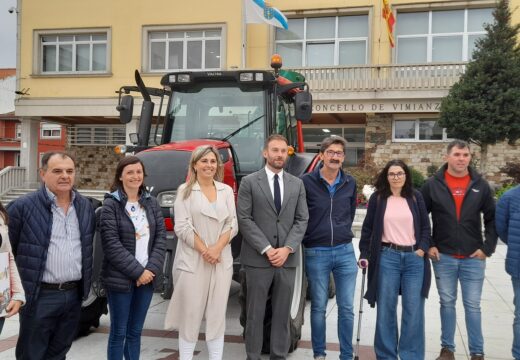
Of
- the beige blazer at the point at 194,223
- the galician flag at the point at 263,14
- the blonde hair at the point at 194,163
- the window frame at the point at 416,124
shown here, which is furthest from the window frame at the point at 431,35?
the beige blazer at the point at 194,223

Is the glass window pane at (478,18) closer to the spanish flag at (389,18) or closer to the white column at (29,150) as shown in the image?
the spanish flag at (389,18)

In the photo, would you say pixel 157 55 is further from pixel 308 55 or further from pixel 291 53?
pixel 308 55

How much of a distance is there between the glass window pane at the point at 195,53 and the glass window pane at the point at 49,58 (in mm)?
5338

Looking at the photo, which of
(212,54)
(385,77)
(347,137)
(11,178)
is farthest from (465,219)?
(11,178)

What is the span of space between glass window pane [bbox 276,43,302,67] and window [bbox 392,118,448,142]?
4.19 meters

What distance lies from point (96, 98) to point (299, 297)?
1647cm

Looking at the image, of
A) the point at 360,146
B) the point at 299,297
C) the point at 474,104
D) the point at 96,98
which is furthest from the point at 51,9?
the point at 299,297

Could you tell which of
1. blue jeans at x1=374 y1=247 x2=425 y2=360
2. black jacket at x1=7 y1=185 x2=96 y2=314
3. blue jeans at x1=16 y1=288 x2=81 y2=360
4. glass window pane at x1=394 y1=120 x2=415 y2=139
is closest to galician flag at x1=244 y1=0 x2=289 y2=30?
glass window pane at x1=394 y1=120 x2=415 y2=139

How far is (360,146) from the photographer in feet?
62.7

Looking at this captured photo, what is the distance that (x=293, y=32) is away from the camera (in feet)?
61.3

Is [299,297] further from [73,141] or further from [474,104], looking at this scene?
[73,141]

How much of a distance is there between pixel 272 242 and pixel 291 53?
15.8 meters

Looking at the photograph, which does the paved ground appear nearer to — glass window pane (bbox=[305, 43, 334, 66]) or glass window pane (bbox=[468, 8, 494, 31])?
glass window pane (bbox=[468, 8, 494, 31])

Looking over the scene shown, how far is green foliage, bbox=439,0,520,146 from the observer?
13.8 m
